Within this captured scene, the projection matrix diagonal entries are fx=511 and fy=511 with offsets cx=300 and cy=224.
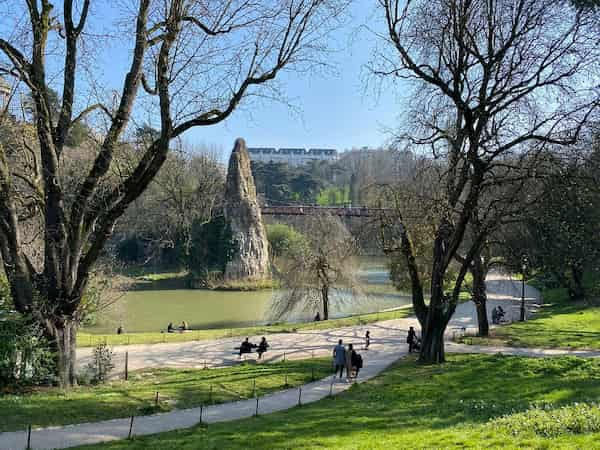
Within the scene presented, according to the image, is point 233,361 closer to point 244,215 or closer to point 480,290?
point 480,290

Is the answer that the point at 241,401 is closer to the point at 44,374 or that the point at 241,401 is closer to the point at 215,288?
the point at 44,374

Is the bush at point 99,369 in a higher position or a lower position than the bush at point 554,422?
lower

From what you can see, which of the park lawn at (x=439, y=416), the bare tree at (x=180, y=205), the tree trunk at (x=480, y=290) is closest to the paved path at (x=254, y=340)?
the tree trunk at (x=480, y=290)

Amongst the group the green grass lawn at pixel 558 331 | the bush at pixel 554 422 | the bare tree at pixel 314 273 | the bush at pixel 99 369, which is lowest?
the green grass lawn at pixel 558 331

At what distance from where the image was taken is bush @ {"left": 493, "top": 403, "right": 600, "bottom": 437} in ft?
20.9

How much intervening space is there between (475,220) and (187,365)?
32.7ft

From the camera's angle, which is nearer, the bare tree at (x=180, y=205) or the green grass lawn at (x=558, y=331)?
the green grass lawn at (x=558, y=331)

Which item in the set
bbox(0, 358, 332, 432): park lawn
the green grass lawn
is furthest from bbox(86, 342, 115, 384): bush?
the green grass lawn

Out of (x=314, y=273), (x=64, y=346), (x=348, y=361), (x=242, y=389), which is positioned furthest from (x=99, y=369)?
(x=314, y=273)

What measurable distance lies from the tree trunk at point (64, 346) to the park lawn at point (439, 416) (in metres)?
4.04

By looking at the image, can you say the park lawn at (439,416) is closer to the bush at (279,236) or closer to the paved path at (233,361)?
the paved path at (233,361)

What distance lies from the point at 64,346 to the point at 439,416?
7.63 m

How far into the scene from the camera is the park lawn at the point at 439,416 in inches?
257

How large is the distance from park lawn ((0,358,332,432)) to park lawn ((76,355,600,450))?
1617 mm
